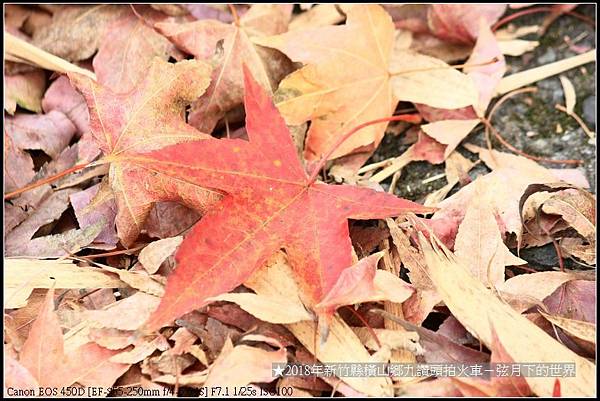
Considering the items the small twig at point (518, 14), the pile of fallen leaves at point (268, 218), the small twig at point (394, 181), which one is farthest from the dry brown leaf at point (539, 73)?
the small twig at point (394, 181)

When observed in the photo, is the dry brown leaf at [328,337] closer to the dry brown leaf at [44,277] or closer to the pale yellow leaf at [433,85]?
the dry brown leaf at [44,277]

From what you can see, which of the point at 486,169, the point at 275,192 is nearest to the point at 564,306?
the point at 486,169

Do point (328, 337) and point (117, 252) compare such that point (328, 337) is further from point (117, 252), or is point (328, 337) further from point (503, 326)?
point (117, 252)

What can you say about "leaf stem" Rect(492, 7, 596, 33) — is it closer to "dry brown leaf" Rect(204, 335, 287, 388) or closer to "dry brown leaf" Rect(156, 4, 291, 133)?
"dry brown leaf" Rect(156, 4, 291, 133)

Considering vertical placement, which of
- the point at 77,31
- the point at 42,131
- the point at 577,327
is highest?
the point at 77,31

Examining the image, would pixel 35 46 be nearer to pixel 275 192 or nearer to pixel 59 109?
pixel 59 109

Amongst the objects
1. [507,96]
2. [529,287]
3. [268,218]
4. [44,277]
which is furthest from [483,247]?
[44,277]
